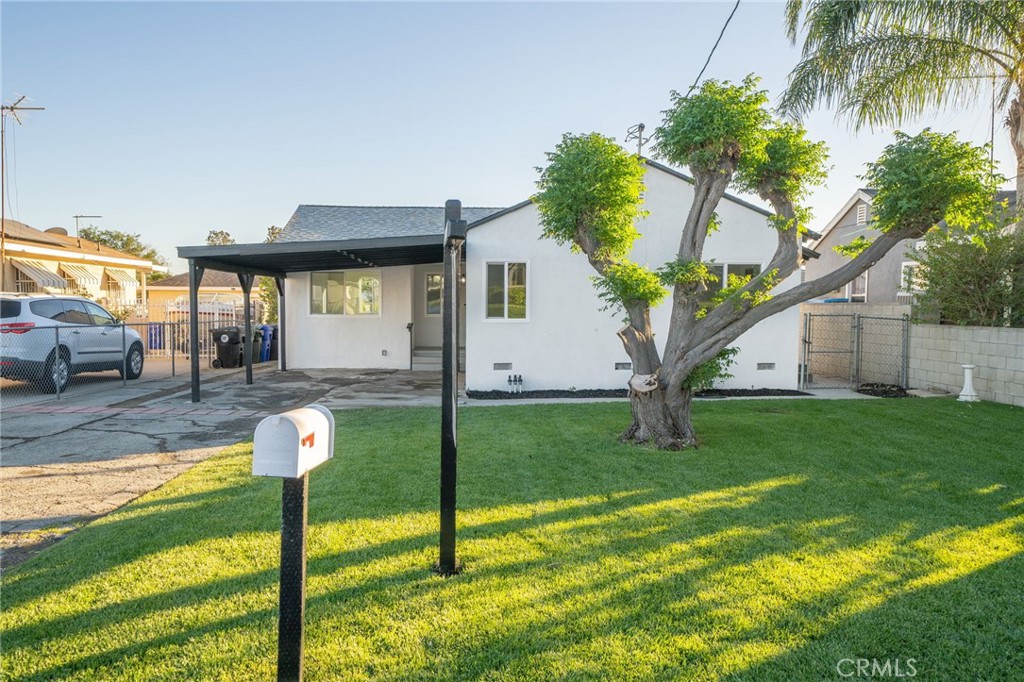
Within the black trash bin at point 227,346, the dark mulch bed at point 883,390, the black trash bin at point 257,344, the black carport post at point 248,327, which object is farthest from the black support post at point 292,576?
the black trash bin at point 257,344

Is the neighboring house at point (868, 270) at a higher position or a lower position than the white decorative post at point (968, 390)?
higher

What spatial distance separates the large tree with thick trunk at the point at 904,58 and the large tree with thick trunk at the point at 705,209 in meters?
5.74

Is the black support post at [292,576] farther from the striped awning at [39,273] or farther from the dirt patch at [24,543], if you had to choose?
the striped awning at [39,273]

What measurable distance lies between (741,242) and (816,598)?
8674 mm

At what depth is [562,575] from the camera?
3.29 m

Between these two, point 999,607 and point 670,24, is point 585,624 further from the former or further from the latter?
point 670,24

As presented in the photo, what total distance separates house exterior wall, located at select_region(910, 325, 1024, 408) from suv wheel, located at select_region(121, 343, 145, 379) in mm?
15826

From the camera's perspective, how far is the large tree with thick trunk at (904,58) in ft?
32.3

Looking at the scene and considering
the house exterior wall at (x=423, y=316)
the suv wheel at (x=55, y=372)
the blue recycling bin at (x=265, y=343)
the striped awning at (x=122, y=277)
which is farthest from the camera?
the striped awning at (x=122, y=277)

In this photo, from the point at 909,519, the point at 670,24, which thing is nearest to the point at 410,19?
the point at 670,24

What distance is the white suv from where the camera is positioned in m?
9.55

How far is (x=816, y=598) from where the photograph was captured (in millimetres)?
3008

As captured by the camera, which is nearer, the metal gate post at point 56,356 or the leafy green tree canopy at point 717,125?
the leafy green tree canopy at point 717,125
